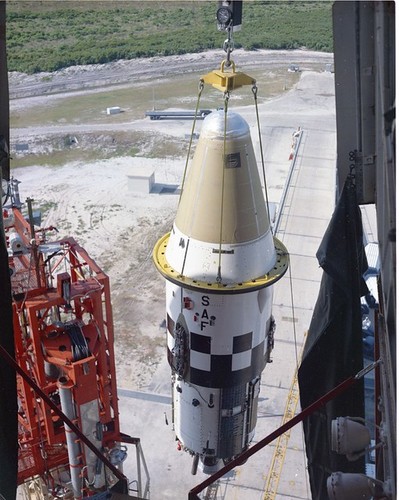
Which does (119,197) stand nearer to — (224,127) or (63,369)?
(63,369)

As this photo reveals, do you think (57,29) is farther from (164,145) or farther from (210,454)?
(210,454)

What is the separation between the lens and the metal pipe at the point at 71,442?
13.5m

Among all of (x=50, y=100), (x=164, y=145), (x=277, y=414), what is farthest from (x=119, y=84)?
(x=277, y=414)

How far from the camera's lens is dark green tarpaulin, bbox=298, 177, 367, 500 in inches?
427

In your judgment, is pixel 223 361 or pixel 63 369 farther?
pixel 223 361

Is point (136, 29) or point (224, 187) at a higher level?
point (136, 29)

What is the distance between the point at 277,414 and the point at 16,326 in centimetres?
1187

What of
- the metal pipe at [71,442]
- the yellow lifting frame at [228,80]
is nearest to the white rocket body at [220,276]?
the yellow lifting frame at [228,80]

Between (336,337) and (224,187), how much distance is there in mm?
3701

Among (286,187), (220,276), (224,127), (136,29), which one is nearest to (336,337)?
(220,276)

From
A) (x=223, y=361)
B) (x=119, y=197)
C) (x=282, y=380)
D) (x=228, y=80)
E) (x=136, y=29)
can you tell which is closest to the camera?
(x=228, y=80)

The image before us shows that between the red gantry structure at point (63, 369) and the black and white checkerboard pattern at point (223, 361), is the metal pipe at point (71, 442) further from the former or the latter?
the black and white checkerboard pattern at point (223, 361)

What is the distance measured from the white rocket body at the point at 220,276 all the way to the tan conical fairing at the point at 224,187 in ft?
0.07

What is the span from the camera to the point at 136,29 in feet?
301
